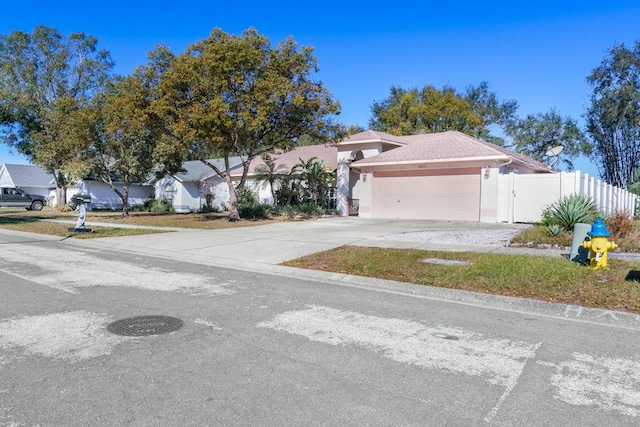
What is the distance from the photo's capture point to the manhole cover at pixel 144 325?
16.9 ft

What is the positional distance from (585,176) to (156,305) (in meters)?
19.9

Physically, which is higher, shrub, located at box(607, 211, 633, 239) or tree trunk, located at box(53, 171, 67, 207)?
tree trunk, located at box(53, 171, 67, 207)

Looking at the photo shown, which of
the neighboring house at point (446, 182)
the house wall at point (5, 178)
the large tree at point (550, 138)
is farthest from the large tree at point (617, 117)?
the house wall at point (5, 178)

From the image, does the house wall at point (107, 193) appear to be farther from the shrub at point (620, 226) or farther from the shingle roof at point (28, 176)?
the shrub at point (620, 226)

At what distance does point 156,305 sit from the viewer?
6402 millimetres

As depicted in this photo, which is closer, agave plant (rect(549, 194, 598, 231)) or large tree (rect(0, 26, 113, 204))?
agave plant (rect(549, 194, 598, 231))

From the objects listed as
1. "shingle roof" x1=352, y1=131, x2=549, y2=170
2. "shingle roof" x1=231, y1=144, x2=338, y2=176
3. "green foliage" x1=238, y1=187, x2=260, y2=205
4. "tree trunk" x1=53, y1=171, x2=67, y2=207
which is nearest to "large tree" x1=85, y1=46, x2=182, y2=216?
"green foliage" x1=238, y1=187, x2=260, y2=205

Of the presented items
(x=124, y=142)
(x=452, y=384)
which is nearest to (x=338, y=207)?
(x=124, y=142)

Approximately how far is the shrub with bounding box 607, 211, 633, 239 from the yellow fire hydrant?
446 centimetres

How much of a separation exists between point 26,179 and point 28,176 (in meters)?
0.73

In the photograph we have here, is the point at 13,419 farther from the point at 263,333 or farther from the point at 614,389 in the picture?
the point at 614,389

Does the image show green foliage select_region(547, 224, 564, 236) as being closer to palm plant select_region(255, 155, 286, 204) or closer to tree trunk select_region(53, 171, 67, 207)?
palm plant select_region(255, 155, 286, 204)

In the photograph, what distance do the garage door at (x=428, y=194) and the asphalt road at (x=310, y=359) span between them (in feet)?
50.7

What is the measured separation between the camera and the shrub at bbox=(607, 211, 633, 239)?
40.3 feet
